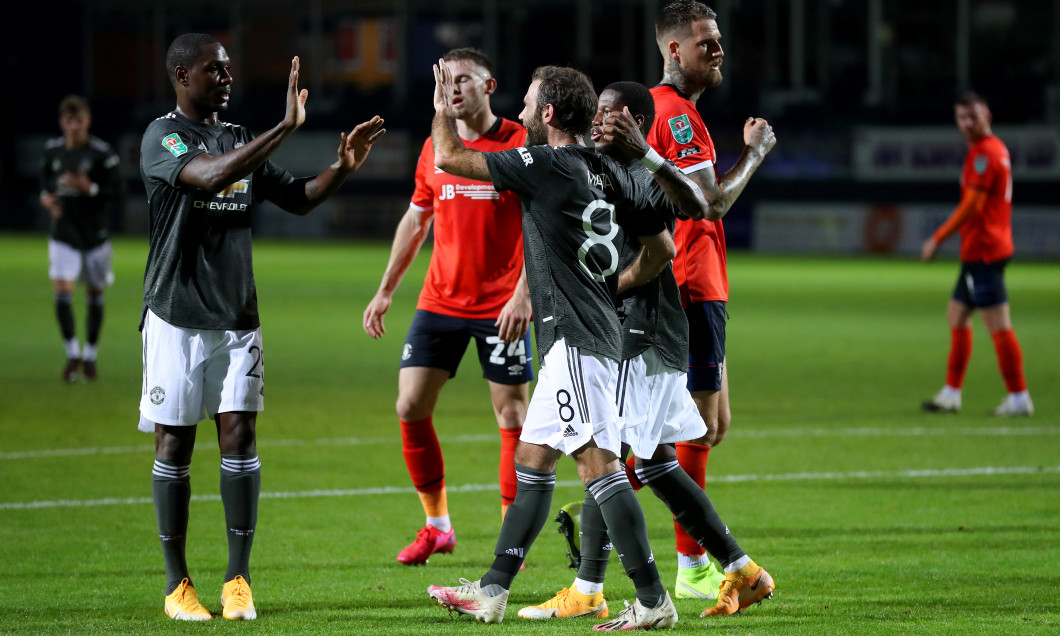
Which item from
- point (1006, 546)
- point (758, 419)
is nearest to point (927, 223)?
point (758, 419)

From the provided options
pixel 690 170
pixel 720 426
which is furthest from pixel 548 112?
pixel 720 426

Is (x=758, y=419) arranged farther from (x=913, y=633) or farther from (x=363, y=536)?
(x=913, y=633)

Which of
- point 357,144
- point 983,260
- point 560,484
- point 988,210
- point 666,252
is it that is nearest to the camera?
point 666,252

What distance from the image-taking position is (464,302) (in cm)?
644

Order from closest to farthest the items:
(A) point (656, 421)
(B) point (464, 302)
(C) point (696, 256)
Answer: (A) point (656, 421) → (C) point (696, 256) → (B) point (464, 302)

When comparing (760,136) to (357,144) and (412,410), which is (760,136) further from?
(412,410)

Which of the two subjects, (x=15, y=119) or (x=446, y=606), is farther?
(x=15, y=119)

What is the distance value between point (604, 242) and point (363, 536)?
8.29 feet

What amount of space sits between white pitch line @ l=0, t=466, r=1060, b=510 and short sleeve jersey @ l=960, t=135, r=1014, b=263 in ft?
8.82

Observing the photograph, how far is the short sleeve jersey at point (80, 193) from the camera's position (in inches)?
516

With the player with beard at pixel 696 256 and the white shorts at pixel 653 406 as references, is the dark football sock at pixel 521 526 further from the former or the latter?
the player with beard at pixel 696 256

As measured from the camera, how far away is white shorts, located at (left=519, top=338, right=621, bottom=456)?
4.83 meters

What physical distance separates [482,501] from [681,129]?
3112mm

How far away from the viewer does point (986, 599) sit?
17.8ft
